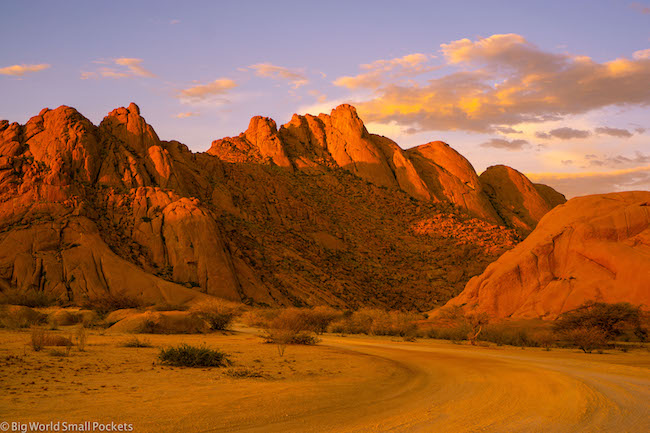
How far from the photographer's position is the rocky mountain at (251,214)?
171ft

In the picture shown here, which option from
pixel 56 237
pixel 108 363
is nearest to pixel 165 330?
pixel 108 363

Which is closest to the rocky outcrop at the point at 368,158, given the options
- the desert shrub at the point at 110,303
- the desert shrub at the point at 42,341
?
the desert shrub at the point at 110,303

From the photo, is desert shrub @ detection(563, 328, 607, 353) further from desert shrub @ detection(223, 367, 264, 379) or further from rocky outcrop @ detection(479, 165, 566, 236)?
rocky outcrop @ detection(479, 165, 566, 236)

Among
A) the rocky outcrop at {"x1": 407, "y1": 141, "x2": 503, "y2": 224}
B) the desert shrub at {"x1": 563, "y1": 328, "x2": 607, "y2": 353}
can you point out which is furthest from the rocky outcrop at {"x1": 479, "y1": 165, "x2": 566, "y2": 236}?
the desert shrub at {"x1": 563, "y1": 328, "x2": 607, "y2": 353}

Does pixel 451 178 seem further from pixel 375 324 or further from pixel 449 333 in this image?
pixel 449 333

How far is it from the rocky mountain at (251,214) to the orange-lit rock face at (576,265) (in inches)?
955

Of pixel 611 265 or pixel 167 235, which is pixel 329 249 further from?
pixel 611 265

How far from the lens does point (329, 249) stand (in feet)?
235

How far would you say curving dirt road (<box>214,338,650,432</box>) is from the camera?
8.55 metres

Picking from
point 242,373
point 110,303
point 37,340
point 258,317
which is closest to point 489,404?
point 242,373

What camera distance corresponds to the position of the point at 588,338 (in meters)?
27.5

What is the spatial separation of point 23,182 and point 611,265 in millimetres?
53244

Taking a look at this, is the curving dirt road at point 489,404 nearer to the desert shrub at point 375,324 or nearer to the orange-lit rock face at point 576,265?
the orange-lit rock face at point 576,265

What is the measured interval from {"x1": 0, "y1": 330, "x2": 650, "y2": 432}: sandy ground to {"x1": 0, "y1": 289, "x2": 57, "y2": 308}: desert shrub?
89.4 ft
